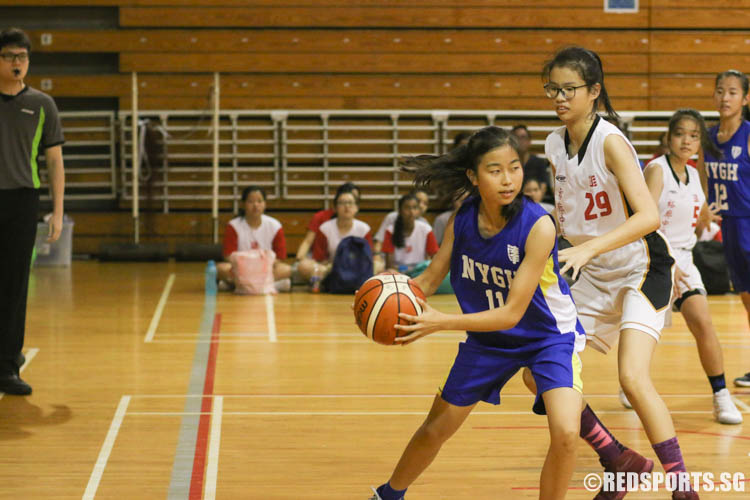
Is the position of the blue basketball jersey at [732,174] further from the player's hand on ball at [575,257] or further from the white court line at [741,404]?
the player's hand on ball at [575,257]

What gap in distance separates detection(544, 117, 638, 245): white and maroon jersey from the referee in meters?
2.91

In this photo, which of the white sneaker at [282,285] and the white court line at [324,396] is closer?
the white court line at [324,396]

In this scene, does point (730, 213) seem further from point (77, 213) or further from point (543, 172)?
point (77, 213)

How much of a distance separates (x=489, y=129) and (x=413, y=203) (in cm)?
652

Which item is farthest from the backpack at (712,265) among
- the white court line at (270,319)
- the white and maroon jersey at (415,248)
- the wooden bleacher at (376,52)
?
the white court line at (270,319)

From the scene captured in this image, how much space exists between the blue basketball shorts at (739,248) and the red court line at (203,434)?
3078mm

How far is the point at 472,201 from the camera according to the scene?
11.1 feet

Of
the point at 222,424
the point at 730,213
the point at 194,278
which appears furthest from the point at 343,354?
the point at 194,278

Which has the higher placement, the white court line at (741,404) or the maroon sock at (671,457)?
the maroon sock at (671,457)

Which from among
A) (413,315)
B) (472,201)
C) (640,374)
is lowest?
(640,374)

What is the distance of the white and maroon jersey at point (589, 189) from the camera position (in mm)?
3691

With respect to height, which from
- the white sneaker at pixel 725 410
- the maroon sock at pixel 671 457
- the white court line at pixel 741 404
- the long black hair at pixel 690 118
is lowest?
the white court line at pixel 741 404

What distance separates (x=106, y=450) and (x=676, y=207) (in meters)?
3.12

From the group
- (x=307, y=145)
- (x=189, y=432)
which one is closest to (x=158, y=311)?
(x=189, y=432)
